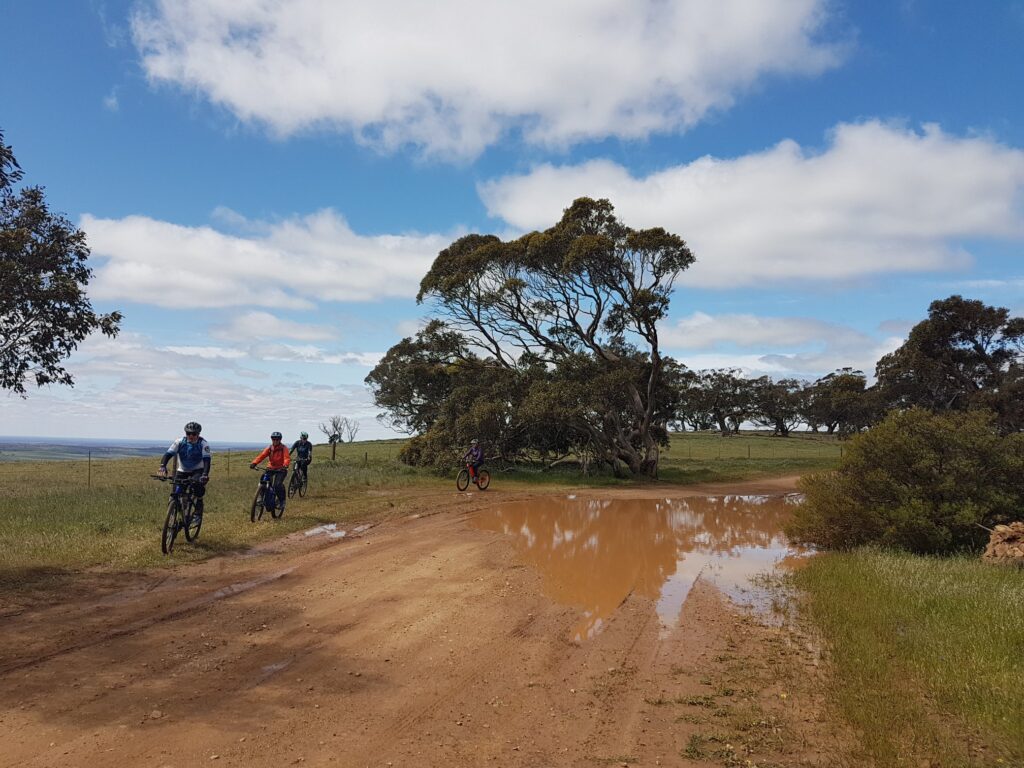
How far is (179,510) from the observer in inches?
397

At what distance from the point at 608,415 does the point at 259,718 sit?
24977 mm

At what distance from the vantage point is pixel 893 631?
6.64 m

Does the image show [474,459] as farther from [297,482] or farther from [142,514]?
[142,514]

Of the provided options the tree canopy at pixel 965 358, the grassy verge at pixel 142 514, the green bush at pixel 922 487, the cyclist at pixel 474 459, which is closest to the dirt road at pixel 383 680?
the grassy verge at pixel 142 514

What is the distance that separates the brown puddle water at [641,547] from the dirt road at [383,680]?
1.49 feet

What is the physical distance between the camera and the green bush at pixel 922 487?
38.6 feet

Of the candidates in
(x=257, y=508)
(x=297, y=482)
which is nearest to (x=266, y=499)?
(x=257, y=508)

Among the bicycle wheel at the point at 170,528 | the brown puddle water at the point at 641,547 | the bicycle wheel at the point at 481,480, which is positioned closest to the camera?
the brown puddle water at the point at 641,547

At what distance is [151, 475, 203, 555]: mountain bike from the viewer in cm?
983

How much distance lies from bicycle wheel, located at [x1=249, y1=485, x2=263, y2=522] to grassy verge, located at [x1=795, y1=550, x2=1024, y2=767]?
33.8 ft

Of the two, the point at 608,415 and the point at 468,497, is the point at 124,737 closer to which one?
the point at 468,497

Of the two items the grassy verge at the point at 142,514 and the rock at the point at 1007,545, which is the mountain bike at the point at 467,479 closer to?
the grassy verge at the point at 142,514

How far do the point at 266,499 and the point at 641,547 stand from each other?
784 cm

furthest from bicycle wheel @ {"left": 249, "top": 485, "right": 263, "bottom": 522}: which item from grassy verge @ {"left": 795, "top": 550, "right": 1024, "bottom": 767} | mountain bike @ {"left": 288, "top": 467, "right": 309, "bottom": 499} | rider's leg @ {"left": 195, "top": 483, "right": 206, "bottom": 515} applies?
grassy verge @ {"left": 795, "top": 550, "right": 1024, "bottom": 767}
